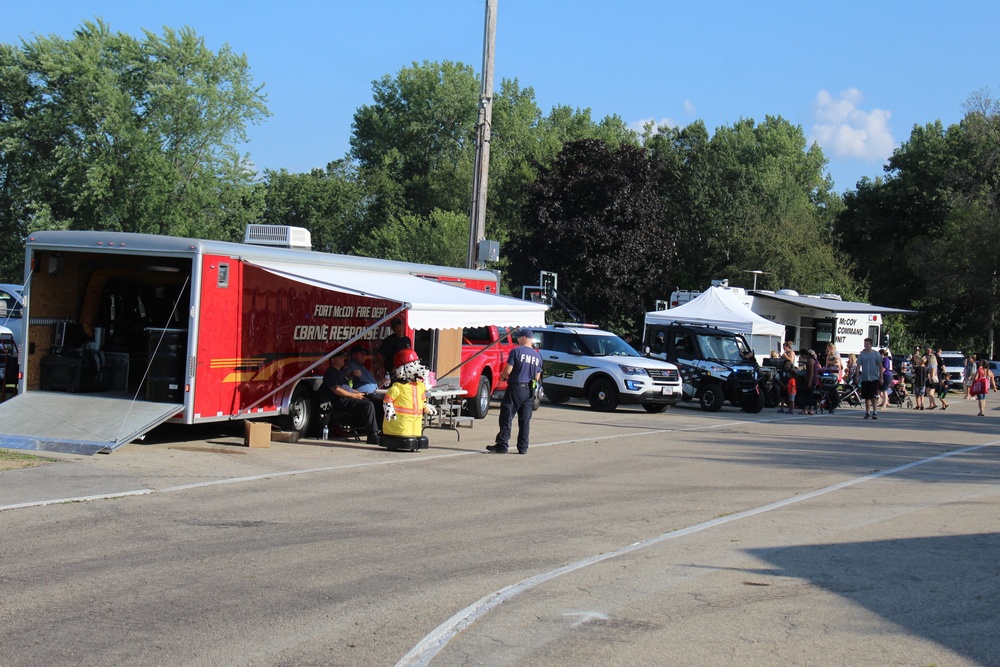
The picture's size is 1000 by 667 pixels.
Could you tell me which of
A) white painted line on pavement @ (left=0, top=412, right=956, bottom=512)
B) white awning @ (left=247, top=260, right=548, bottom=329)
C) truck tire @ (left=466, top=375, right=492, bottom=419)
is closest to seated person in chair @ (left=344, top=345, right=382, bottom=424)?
white awning @ (left=247, top=260, right=548, bottom=329)

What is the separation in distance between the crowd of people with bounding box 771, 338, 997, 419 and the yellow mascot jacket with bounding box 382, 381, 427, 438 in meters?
14.8

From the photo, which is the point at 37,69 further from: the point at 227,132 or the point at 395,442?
the point at 395,442

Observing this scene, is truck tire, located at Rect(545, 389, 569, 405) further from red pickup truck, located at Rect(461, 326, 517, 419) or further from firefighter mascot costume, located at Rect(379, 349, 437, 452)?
firefighter mascot costume, located at Rect(379, 349, 437, 452)

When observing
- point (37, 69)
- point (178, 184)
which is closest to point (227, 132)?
point (178, 184)

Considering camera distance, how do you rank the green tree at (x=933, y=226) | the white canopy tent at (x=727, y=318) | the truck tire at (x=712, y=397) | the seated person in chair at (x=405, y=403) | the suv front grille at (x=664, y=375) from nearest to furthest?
the seated person in chair at (x=405, y=403) → the suv front grille at (x=664, y=375) → the truck tire at (x=712, y=397) → the white canopy tent at (x=727, y=318) → the green tree at (x=933, y=226)

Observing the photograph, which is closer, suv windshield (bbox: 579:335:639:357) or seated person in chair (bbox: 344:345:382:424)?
seated person in chair (bbox: 344:345:382:424)

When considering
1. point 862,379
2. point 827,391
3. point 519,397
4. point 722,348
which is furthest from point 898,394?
point 519,397

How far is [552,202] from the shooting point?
42.4 metres

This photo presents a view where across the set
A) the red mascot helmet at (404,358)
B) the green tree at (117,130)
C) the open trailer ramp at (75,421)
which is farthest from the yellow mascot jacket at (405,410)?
the green tree at (117,130)

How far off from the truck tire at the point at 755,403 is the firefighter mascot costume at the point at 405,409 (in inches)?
551

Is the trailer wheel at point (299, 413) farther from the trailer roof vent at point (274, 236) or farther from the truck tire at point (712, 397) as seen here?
the truck tire at point (712, 397)

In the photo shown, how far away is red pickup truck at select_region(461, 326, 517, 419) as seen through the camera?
21094 mm

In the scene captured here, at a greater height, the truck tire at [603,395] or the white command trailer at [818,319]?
the white command trailer at [818,319]

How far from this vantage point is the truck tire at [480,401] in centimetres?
2131
